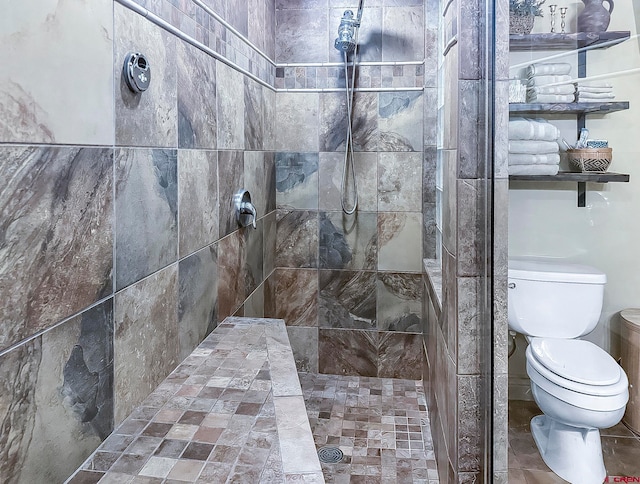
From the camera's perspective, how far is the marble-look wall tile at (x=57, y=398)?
833 millimetres

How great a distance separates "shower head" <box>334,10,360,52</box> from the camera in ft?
8.59

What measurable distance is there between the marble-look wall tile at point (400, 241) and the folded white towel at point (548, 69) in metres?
1.46

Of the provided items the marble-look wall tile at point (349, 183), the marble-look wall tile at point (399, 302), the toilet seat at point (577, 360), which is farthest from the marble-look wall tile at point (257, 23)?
the toilet seat at point (577, 360)

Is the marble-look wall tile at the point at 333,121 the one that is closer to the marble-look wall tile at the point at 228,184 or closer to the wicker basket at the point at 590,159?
the marble-look wall tile at the point at 228,184

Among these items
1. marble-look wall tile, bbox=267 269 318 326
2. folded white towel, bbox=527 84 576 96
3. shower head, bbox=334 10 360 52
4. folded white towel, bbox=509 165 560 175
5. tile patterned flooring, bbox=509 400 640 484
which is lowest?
tile patterned flooring, bbox=509 400 640 484

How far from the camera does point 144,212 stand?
51.1 inches

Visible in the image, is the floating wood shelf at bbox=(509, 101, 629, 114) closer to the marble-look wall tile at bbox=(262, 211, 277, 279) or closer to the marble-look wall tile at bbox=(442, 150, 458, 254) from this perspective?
the marble-look wall tile at bbox=(442, 150, 458, 254)

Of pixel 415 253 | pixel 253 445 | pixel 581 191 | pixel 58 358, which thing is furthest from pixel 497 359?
pixel 415 253

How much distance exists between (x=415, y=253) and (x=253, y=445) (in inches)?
78.8

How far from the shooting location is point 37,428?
0.89m

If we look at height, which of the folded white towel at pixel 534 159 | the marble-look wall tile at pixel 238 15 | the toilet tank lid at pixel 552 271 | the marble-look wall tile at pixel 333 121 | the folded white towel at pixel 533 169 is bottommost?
the toilet tank lid at pixel 552 271

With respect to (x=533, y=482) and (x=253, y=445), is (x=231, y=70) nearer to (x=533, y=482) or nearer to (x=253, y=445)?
(x=253, y=445)

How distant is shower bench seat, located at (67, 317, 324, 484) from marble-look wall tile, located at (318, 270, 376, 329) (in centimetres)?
144

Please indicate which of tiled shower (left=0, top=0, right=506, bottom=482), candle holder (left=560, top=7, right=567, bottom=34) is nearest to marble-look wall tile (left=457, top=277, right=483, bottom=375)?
Answer: tiled shower (left=0, top=0, right=506, bottom=482)
